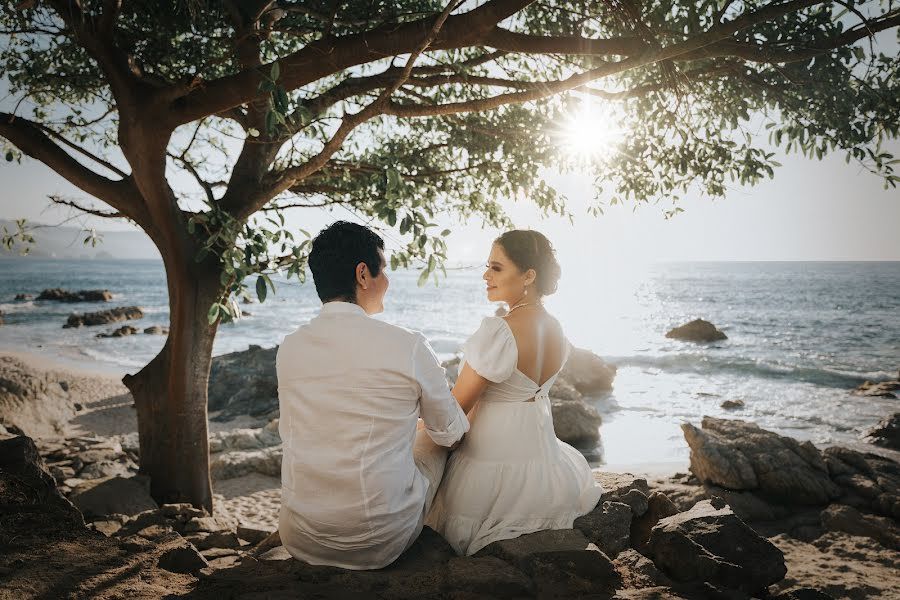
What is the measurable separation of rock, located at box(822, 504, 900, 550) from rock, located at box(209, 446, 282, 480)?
796 centimetres

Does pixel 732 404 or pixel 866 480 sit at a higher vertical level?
pixel 866 480

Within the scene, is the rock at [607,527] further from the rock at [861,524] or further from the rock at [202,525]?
the rock at [861,524]

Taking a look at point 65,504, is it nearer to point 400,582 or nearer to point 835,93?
point 400,582

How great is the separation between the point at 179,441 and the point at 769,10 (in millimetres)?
6111

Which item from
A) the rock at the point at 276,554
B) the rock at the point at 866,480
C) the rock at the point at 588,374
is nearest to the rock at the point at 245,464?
the rock at the point at 276,554

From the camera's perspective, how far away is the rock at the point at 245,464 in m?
8.53

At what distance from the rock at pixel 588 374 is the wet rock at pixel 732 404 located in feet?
11.2

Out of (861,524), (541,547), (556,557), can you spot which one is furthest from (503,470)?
(861,524)

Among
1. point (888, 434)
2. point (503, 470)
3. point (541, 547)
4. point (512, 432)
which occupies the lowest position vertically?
point (888, 434)

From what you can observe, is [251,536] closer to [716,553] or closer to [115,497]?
[115,497]

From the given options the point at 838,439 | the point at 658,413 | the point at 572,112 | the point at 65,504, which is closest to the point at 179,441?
the point at 65,504

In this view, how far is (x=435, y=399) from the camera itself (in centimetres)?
249

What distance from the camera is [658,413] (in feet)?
46.9

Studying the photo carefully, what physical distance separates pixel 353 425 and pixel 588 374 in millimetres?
14855
